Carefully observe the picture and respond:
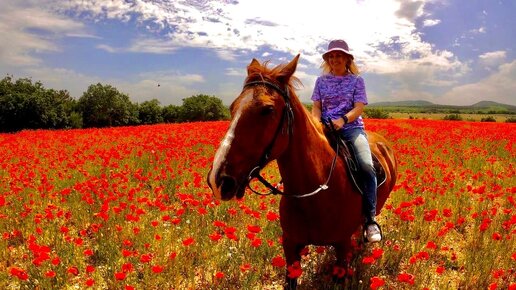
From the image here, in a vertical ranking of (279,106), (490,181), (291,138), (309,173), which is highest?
(279,106)

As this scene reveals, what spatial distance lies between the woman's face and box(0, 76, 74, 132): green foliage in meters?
40.7

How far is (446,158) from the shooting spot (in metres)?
11.5

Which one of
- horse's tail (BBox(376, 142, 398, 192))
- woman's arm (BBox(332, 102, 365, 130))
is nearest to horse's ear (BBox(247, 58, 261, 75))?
woman's arm (BBox(332, 102, 365, 130))

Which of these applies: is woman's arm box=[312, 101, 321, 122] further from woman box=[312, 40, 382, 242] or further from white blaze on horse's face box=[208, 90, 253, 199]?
white blaze on horse's face box=[208, 90, 253, 199]

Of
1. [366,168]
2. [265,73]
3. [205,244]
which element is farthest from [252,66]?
[205,244]

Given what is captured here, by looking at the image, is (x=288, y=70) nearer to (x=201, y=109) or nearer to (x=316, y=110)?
(x=316, y=110)

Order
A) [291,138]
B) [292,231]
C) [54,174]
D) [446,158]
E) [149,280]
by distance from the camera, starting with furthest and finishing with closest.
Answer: [446,158] < [54,174] < [149,280] < [292,231] < [291,138]

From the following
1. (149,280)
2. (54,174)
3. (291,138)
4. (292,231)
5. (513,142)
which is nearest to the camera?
(291,138)

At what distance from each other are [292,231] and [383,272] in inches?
77.6

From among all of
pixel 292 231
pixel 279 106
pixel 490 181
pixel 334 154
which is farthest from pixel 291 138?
pixel 490 181

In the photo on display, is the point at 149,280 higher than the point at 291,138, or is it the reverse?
the point at 291,138

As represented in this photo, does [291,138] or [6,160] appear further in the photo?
[6,160]

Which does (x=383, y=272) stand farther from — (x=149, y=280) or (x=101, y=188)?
(x=101, y=188)

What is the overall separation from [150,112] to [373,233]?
56997 millimetres
